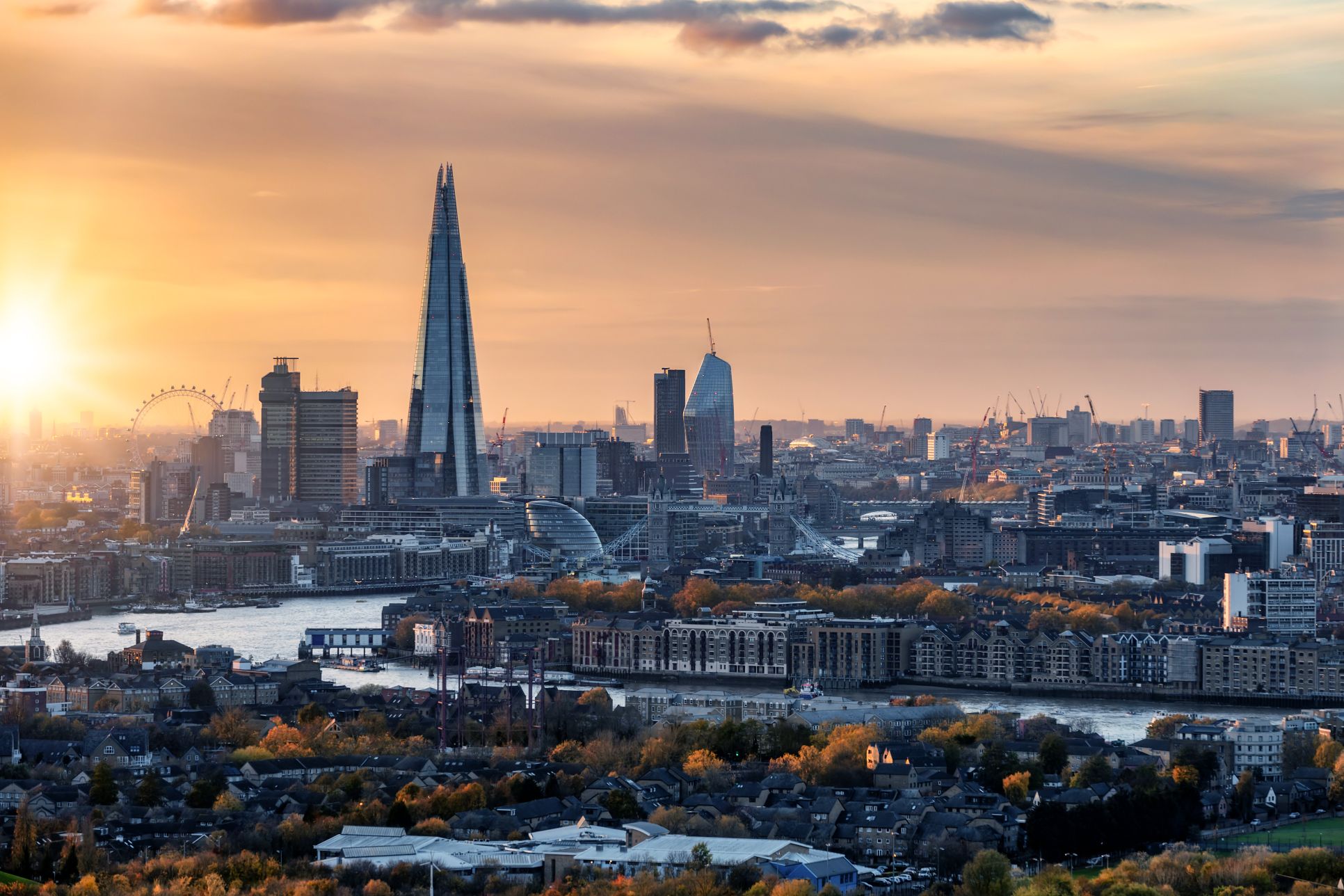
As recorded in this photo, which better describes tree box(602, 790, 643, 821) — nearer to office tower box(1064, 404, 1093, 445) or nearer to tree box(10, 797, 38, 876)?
tree box(10, 797, 38, 876)

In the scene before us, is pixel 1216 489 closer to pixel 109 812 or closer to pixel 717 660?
pixel 717 660

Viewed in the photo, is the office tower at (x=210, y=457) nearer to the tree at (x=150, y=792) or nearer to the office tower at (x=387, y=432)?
the office tower at (x=387, y=432)

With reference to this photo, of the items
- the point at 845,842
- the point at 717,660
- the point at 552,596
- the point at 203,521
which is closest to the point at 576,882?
the point at 845,842

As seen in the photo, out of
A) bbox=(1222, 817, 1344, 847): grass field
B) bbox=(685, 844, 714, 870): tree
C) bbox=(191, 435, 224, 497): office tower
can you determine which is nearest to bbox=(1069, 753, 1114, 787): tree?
bbox=(1222, 817, 1344, 847): grass field

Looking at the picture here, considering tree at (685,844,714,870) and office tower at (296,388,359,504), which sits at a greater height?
office tower at (296,388,359,504)

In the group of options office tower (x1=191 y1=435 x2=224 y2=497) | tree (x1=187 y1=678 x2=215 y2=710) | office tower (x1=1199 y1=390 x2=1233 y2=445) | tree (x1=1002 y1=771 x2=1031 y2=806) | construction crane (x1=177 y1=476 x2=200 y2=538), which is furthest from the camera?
office tower (x1=1199 y1=390 x2=1233 y2=445)

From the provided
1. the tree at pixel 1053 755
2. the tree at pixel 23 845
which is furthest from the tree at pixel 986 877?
the tree at pixel 23 845

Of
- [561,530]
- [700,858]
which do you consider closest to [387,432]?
[561,530]
